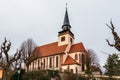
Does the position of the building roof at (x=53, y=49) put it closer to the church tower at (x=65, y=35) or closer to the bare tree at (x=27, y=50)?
the church tower at (x=65, y=35)

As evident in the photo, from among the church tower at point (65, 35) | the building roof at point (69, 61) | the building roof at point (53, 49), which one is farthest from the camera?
the church tower at point (65, 35)

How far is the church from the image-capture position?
58.8 m

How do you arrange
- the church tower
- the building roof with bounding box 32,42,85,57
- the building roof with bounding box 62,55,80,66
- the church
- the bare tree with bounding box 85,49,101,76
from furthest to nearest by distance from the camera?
the church tower, the building roof with bounding box 32,42,85,57, the church, the building roof with bounding box 62,55,80,66, the bare tree with bounding box 85,49,101,76

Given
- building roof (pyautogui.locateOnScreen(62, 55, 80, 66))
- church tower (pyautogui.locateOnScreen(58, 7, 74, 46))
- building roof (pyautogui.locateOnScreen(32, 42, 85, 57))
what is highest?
church tower (pyautogui.locateOnScreen(58, 7, 74, 46))

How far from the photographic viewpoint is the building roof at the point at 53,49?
6166 cm

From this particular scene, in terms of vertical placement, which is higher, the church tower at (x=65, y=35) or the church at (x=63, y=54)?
the church tower at (x=65, y=35)

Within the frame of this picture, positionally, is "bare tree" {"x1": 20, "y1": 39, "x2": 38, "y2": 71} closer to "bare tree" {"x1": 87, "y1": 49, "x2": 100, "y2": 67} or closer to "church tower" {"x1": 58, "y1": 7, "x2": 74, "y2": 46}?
"church tower" {"x1": 58, "y1": 7, "x2": 74, "y2": 46}

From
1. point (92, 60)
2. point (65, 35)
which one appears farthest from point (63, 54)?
point (92, 60)

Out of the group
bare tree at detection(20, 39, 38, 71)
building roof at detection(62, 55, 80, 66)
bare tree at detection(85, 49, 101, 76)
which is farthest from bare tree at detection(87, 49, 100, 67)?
bare tree at detection(20, 39, 38, 71)

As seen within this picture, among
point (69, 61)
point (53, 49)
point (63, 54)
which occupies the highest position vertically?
point (53, 49)

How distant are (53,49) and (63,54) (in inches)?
202

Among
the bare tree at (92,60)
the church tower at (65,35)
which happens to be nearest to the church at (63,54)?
the church tower at (65,35)

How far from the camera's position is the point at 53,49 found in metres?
66.1

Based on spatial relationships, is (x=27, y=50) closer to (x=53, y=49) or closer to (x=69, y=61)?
(x=53, y=49)
